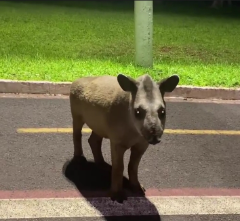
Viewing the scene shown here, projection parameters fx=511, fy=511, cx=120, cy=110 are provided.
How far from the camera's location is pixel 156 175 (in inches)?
187

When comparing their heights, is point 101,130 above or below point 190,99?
above

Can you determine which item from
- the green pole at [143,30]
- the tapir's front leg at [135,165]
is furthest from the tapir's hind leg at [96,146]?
the green pole at [143,30]

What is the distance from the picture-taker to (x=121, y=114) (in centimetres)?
389

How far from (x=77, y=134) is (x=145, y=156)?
2.84ft

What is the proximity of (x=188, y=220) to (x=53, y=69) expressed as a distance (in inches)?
202

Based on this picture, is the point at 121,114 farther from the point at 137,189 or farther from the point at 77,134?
the point at 77,134

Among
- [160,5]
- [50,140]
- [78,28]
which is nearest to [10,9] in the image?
[78,28]

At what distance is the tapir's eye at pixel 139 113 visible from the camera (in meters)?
3.55

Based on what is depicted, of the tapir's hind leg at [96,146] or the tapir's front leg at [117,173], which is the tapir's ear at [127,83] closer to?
the tapir's front leg at [117,173]

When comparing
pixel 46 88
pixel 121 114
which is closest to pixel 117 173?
pixel 121 114

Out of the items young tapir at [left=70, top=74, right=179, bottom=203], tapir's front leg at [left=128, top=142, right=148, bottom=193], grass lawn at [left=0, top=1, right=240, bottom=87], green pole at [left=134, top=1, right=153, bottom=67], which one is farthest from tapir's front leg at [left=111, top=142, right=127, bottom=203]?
green pole at [left=134, top=1, right=153, bottom=67]

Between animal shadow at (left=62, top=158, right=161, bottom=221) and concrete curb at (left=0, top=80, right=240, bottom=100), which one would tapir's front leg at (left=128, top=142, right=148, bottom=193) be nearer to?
animal shadow at (left=62, top=158, right=161, bottom=221)

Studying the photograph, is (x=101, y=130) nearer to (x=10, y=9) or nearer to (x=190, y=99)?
(x=190, y=99)

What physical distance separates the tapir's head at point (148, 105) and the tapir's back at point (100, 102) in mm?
194
